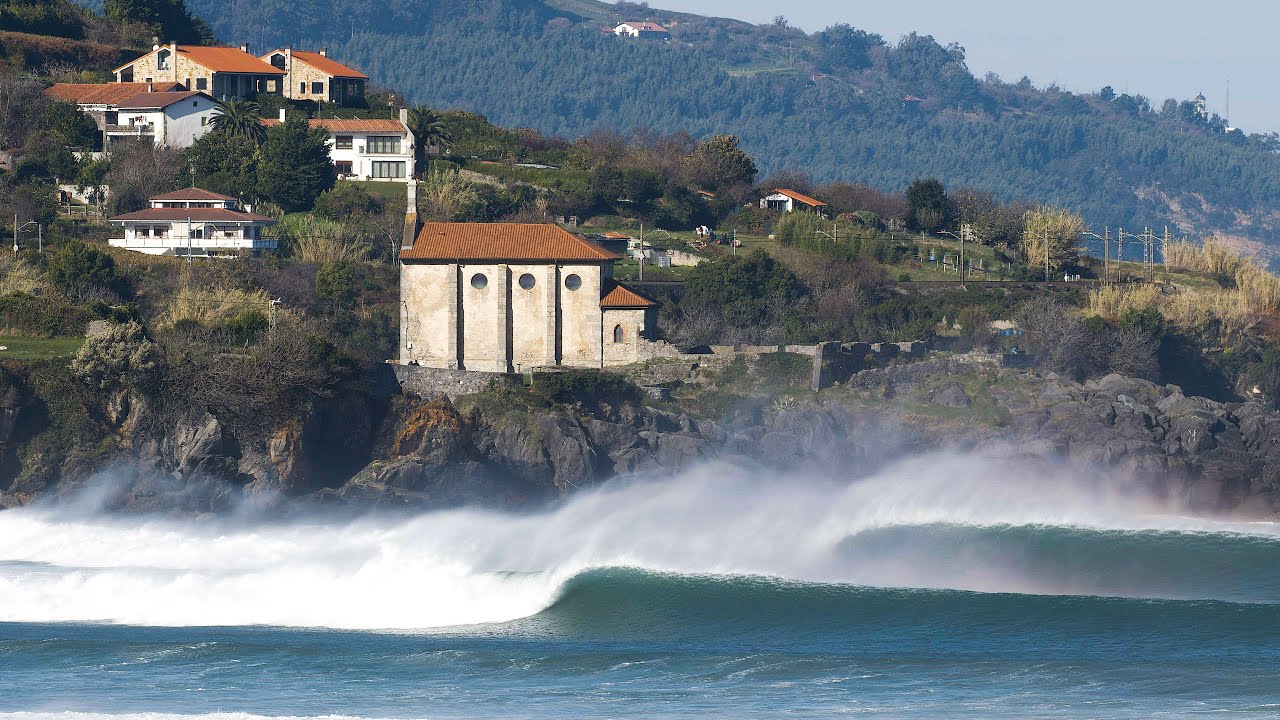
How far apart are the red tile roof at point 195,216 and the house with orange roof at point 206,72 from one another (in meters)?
21.8

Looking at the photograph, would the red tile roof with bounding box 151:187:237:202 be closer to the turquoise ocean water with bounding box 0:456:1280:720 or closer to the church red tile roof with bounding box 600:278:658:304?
the church red tile roof with bounding box 600:278:658:304

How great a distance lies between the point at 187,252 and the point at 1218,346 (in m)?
38.2

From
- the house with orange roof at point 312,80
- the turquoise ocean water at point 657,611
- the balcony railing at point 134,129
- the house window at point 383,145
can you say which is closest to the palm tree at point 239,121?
the balcony railing at point 134,129

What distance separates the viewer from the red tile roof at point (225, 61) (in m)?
95.7

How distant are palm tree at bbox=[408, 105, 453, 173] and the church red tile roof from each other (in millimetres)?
26278

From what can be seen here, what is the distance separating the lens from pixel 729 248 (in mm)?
81812

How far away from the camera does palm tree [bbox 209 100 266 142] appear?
84625 mm

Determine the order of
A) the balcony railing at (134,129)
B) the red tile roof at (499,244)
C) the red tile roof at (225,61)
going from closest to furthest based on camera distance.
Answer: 1. the red tile roof at (499,244)
2. the balcony railing at (134,129)
3. the red tile roof at (225,61)

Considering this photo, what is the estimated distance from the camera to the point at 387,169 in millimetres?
86188

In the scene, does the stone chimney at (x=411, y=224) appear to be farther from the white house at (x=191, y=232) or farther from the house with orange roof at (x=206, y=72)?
the house with orange roof at (x=206, y=72)

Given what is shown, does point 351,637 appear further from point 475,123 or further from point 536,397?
point 475,123

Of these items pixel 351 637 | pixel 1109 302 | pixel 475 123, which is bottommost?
pixel 351 637

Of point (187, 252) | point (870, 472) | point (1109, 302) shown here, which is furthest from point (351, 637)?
point (1109, 302)

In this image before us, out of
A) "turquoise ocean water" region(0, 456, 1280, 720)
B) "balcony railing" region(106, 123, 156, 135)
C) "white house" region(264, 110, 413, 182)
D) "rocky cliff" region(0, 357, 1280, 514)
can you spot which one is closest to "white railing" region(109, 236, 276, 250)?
"white house" region(264, 110, 413, 182)
